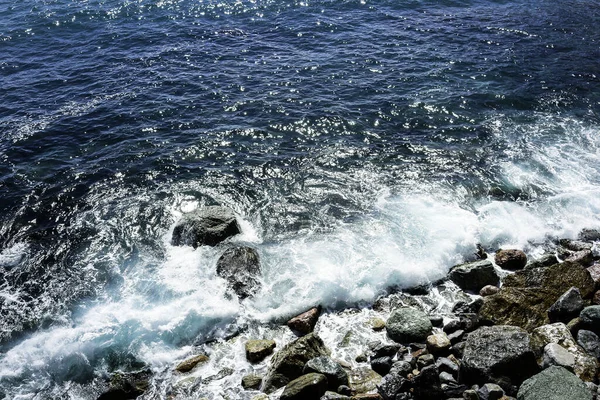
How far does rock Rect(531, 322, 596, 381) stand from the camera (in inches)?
428

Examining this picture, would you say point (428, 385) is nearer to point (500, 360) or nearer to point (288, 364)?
point (500, 360)

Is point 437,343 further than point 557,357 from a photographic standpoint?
Yes

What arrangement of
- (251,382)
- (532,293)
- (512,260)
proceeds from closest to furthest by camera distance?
(251,382) → (532,293) → (512,260)

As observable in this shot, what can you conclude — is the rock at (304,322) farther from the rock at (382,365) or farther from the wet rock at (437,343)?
the wet rock at (437,343)

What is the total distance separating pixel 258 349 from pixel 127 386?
3.57 meters

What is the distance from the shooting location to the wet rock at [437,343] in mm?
12367

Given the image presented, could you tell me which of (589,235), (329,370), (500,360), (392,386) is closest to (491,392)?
(500,360)

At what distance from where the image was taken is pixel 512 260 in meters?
15.6

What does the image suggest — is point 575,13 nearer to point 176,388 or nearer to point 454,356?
point 454,356

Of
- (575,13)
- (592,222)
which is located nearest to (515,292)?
(592,222)

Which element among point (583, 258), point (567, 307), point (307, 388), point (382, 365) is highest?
point (567, 307)

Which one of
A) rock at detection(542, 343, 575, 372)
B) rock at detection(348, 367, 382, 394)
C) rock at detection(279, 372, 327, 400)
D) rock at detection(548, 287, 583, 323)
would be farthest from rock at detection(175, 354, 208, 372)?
rock at detection(548, 287, 583, 323)

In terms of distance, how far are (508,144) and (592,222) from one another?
5.66m

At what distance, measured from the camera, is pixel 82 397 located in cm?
1255
